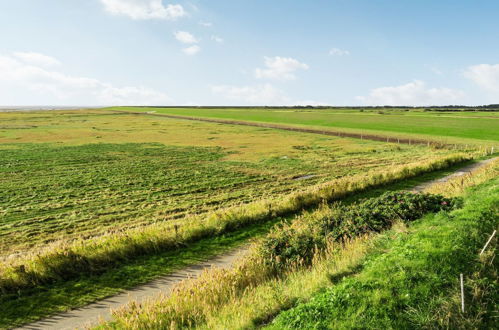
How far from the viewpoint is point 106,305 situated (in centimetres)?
962

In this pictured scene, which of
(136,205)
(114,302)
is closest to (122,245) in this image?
(114,302)

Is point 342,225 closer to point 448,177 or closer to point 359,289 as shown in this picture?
point 359,289

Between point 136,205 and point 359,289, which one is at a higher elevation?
point 359,289

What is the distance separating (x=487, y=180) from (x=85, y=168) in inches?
1450

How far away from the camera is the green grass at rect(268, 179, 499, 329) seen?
7.11 metres

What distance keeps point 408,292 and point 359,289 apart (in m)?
1.16

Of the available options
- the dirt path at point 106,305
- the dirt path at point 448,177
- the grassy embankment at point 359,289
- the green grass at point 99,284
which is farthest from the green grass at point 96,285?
the dirt path at point 448,177

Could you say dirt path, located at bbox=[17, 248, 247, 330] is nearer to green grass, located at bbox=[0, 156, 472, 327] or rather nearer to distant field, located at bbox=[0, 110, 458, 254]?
green grass, located at bbox=[0, 156, 472, 327]

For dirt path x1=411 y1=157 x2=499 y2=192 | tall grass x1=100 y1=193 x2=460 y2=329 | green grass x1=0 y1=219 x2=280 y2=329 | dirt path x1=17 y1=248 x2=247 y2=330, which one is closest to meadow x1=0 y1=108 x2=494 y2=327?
green grass x1=0 y1=219 x2=280 y2=329

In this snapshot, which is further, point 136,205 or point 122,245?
point 136,205

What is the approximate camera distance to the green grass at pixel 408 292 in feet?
23.3

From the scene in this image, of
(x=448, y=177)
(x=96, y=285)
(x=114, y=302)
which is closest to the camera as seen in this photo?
(x=114, y=302)

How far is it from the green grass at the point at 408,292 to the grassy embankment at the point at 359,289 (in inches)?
0.9

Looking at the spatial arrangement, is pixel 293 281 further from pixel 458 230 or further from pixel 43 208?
pixel 43 208
